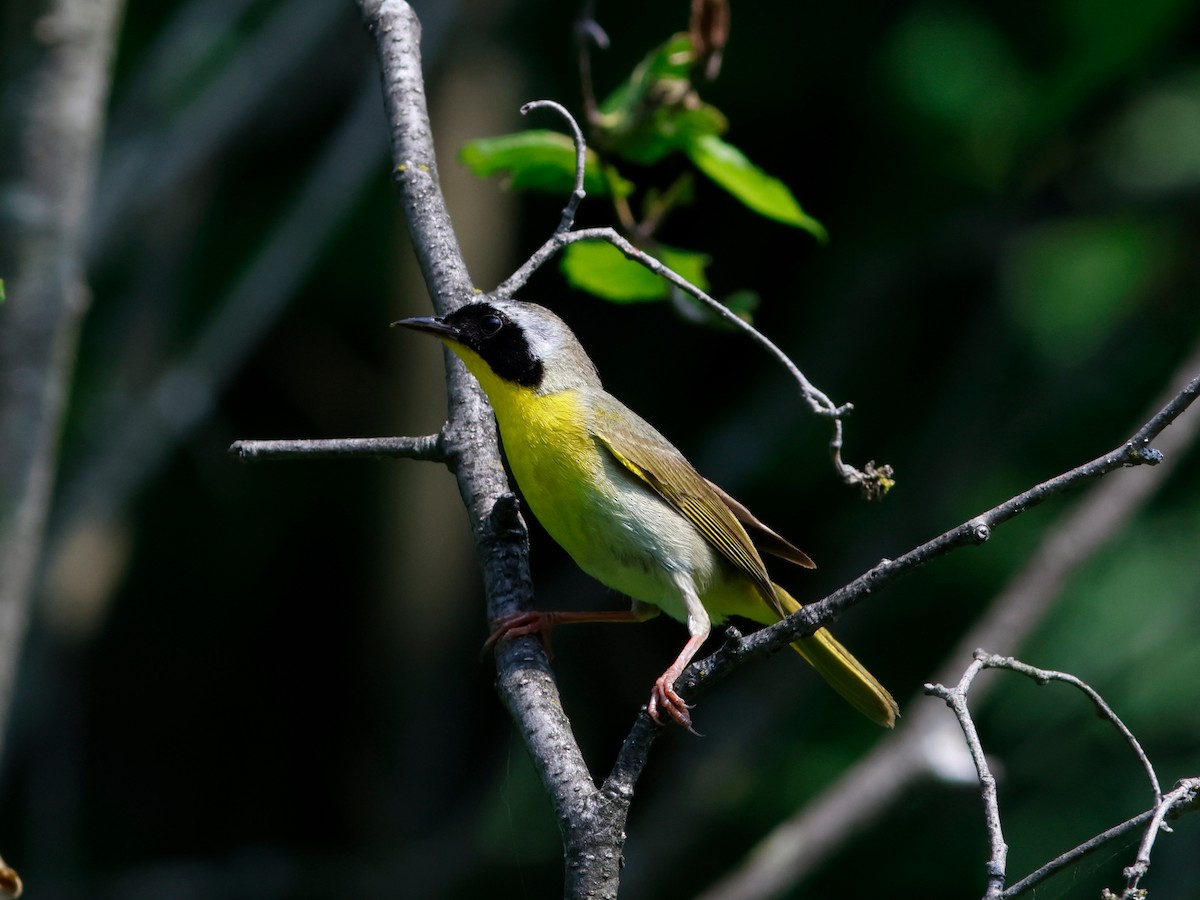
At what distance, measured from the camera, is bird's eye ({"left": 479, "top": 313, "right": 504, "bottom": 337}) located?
375 centimetres

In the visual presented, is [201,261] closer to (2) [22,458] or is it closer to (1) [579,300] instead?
(1) [579,300]

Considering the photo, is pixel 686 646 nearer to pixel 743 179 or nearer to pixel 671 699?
pixel 671 699

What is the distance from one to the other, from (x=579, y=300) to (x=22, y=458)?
4.43 meters

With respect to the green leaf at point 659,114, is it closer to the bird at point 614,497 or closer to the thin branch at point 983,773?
the bird at point 614,497

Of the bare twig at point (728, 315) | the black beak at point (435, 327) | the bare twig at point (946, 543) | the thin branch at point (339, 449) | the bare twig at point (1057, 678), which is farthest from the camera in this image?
the black beak at point (435, 327)

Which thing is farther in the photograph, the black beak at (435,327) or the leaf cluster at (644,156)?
the black beak at (435,327)

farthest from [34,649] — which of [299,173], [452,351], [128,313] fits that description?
[452,351]

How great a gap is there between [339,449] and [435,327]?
683 millimetres

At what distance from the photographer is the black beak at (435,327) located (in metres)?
3.51

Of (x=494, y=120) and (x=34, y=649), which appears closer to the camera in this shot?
(x=34, y=649)

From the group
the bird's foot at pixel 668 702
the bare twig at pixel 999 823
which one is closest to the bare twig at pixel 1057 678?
the bare twig at pixel 999 823

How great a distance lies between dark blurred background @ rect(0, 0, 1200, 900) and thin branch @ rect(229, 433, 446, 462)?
3.75 m

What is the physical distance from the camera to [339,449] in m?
2.95

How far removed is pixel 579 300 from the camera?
790 cm
